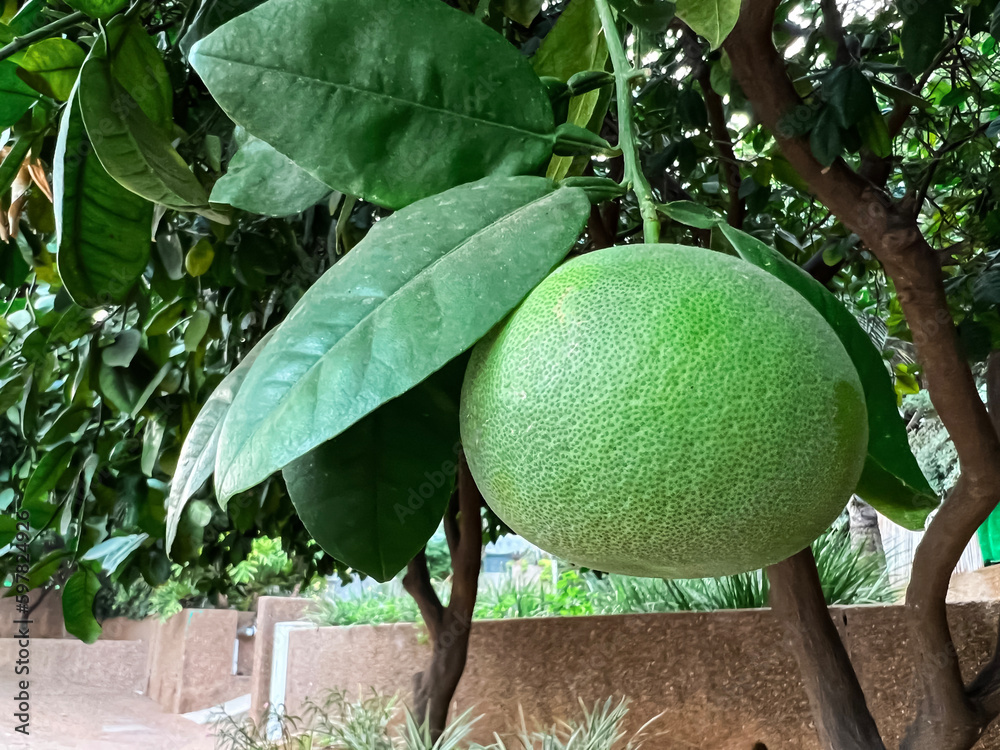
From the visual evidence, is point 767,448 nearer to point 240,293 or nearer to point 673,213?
point 673,213

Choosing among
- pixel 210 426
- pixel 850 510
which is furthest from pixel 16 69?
pixel 850 510

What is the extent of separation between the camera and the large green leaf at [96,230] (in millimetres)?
550

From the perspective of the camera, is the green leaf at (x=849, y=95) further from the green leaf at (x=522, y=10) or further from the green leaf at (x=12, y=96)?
the green leaf at (x=12, y=96)

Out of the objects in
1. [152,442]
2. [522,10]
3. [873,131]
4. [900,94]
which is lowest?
[152,442]

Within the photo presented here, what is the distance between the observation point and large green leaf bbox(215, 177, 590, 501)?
30cm

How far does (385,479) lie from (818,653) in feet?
6.11

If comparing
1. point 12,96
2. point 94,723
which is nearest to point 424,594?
point 12,96

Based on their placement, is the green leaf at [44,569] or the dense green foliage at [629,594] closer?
the green leaf at [44,569]

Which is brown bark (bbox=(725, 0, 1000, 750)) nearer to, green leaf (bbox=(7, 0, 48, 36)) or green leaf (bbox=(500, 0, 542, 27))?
green leaf (bbox=(500, 0, 542, 27))

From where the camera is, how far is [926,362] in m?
1.36

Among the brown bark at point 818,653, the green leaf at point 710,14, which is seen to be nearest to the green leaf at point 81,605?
the green leaf at point 710,14

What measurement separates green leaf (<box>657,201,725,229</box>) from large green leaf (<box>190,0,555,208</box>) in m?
0.07

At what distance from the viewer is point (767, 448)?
1.06 feet

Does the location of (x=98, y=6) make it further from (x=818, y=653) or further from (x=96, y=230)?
(x=818, y=653)
